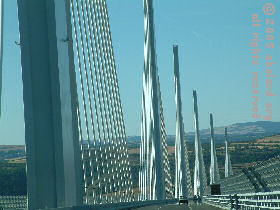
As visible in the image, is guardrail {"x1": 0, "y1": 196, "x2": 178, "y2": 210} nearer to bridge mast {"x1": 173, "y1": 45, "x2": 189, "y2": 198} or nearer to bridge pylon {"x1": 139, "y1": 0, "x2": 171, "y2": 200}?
bridge pylon {"x1": 139, "y1": 0, "x2": 171, "y2": 200}

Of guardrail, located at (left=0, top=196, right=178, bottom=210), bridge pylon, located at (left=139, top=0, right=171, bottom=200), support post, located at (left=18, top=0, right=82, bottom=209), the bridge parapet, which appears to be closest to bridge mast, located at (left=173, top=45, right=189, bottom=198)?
guardrail, located at (left=0, top=196, right=178, bottom=210)

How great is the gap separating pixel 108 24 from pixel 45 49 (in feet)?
66.9

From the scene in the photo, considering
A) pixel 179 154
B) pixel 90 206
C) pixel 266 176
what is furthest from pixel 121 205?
pixel 179 154

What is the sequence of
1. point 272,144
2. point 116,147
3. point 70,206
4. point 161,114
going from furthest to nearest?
1. point 272,144
2. point 161,114
3. point 116,147
4. point 70,206

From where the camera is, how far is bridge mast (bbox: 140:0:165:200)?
51594 millimetres

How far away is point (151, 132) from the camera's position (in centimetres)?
5247

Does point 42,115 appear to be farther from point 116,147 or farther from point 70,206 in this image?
point 116,147

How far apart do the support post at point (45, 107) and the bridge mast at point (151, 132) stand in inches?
1285

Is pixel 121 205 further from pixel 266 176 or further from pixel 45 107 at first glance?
pixel 45 107

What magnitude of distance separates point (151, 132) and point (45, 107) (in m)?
34.7

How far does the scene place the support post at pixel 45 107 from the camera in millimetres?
17672

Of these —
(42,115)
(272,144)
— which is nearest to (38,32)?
(42,115)

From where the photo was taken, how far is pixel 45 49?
717 inches

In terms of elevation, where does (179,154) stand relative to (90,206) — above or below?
below
